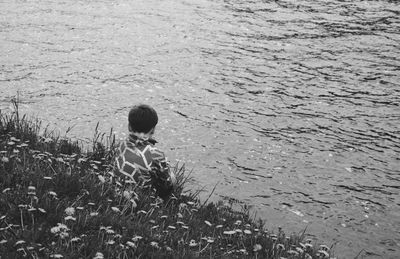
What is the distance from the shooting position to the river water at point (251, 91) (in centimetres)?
990

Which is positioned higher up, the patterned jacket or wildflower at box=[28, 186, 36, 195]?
wildflower at box=[28, 186, 36, 195]

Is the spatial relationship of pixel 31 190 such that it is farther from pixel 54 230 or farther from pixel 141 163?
pixel 141 163

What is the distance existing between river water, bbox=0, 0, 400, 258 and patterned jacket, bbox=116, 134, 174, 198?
2.33m

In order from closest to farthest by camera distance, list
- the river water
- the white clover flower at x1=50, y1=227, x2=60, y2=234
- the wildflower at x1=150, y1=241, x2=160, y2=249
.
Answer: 1. the white clover flower at x1=50, y1=227, x2=60, y2=234
2. the wildflower at x1=150, y1=241, x2=160, y2=249
3. the river water

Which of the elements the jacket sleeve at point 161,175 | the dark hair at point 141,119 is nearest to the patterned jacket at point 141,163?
the jacket sleeve at point 161,175

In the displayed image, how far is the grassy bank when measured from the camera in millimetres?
5000

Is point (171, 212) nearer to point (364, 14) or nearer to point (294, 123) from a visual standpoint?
point (294, 123)

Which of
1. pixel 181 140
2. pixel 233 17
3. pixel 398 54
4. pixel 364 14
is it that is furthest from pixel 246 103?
pixel 364 14

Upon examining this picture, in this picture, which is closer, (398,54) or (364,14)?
(398,54)

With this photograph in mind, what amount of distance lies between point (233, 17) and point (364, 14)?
16.8 feet

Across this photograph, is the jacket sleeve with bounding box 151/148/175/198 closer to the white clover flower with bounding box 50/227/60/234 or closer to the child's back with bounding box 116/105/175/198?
the child's back with bounding box 116/105/175/198

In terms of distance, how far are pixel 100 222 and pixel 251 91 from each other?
356 inches

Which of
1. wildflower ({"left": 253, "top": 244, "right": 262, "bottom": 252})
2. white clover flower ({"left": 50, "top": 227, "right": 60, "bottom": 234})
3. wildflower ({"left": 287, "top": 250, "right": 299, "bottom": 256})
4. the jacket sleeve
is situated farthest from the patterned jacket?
white clover flower ({"left": 50, "top": 227, "right": 60, "bottom": 234})

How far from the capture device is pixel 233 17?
2050 centimetres
